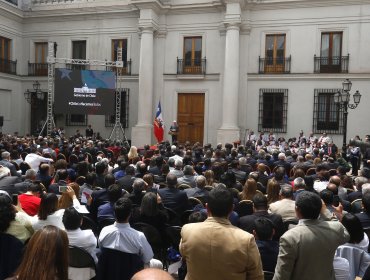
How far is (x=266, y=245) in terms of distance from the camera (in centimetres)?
410

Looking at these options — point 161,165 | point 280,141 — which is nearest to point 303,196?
point 161,165

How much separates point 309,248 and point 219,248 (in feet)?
2.61

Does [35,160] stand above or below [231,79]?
below

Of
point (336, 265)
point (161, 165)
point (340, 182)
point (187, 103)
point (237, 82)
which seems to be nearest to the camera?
point (336, 265)

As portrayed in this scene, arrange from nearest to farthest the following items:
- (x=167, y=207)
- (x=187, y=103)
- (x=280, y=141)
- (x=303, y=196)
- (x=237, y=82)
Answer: (x=303, y=196) < (x=167, y=207) < (x=280, y=141) < (x=237, y=82) < (x=187, y=103)

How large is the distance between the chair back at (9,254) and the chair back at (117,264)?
2.73 ft

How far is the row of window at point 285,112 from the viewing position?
22359mm

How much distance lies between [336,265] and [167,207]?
3323 millimetres

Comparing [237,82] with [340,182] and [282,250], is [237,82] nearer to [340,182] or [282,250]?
[340,182]

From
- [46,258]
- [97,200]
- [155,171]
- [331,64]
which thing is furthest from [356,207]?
[331,64]

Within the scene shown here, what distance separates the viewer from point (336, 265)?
3.68m

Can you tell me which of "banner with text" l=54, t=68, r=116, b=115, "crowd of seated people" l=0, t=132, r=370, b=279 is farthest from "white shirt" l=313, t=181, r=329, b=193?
"banner with text" l=54, t=68, r=116, b=115

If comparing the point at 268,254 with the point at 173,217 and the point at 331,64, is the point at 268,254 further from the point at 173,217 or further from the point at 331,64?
the point at 331,64

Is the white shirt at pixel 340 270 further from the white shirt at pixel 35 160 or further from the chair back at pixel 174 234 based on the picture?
the white shirt at pixel 35 160
